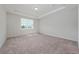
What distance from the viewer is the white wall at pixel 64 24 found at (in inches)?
135

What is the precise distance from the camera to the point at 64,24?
13.1ft

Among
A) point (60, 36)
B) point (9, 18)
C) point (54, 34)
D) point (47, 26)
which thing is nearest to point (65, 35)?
point (60, 36)

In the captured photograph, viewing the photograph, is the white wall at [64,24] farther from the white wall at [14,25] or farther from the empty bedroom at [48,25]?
the white wall at [14,25]

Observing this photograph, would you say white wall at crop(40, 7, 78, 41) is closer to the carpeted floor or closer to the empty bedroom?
the empty bedroom

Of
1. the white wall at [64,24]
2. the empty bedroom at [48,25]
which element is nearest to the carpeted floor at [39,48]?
the empty bedroom at [48,25]

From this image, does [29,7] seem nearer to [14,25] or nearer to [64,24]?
[14,25]

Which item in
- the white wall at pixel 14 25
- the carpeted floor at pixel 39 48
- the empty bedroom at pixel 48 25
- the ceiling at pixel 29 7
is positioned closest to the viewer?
the carpeted floor at pixel 39 48

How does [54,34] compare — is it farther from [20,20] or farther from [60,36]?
[20,20]

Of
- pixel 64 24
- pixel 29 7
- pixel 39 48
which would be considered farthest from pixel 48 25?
pixel 39 48

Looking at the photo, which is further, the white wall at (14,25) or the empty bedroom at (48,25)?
the white wall at (14,25)

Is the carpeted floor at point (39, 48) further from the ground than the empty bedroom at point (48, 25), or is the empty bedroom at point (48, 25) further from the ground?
the empty bedroom at point (48, 25)

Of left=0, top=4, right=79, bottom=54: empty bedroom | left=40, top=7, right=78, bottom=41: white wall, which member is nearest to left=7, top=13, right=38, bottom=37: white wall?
left=0, top=4, right=79, bottom=54: empty bedroom
